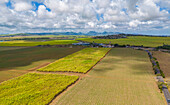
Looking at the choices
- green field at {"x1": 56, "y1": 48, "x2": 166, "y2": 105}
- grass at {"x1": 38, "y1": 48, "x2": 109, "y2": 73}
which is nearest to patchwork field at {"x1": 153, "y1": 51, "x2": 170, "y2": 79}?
green field at {"x1": 56, "y1": 48, "x2": 166, "y2": 105}

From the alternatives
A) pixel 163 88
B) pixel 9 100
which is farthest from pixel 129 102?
pixel 9 100

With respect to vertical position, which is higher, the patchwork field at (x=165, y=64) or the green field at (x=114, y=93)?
the patchwork field at (x=165, y=64)

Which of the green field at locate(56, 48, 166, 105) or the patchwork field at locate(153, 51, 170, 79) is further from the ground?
the patchwork field at locate(153, 51, 170, 79)

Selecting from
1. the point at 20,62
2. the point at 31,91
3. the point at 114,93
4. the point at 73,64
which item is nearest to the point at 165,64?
the point at 114,93

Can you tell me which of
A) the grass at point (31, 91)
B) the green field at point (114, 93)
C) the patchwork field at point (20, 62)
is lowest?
the green field at point (114, 93)

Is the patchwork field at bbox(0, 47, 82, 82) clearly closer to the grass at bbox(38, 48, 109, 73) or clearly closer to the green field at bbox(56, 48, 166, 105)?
the grass at bbox(38, 48, 109, 73)

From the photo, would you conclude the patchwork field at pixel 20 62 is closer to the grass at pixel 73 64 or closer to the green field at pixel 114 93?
the grass at pixel 73 64

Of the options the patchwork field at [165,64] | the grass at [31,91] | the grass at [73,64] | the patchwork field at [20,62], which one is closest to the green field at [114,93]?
the grass at [31,91]

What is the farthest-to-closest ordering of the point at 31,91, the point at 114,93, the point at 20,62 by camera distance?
the point at 20,62 < the point at 31,91 < the point at 114,93

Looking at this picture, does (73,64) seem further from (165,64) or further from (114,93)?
(165,64)
